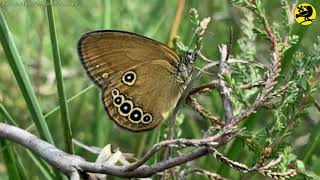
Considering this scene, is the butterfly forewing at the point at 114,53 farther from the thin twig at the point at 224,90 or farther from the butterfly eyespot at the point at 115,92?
the thin twig at the point at 224,90

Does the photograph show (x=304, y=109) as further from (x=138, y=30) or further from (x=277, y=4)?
(x=277, y=4)

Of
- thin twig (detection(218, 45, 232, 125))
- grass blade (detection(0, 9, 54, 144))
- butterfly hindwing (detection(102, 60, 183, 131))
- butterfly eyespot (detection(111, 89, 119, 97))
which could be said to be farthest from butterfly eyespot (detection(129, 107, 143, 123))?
thin twig (detection(218, 45, 232, 125))

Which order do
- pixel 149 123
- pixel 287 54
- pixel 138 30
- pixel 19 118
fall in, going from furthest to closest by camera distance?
pixel 138 30 → pixel 19 118 → pixel 149 123 → pixel 287 54

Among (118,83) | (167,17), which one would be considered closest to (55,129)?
(167,17)

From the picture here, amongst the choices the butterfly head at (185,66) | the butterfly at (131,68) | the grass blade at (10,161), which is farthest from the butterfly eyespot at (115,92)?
the grass blade at (10,161)

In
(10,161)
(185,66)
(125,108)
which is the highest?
(185,66)

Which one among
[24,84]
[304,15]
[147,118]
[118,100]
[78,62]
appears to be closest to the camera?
[24,84]

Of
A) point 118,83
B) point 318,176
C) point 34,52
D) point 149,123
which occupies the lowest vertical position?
point 318,176

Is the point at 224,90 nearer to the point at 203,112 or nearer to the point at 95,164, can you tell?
the point at 203,112

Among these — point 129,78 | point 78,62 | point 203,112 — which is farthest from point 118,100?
point 78,62
